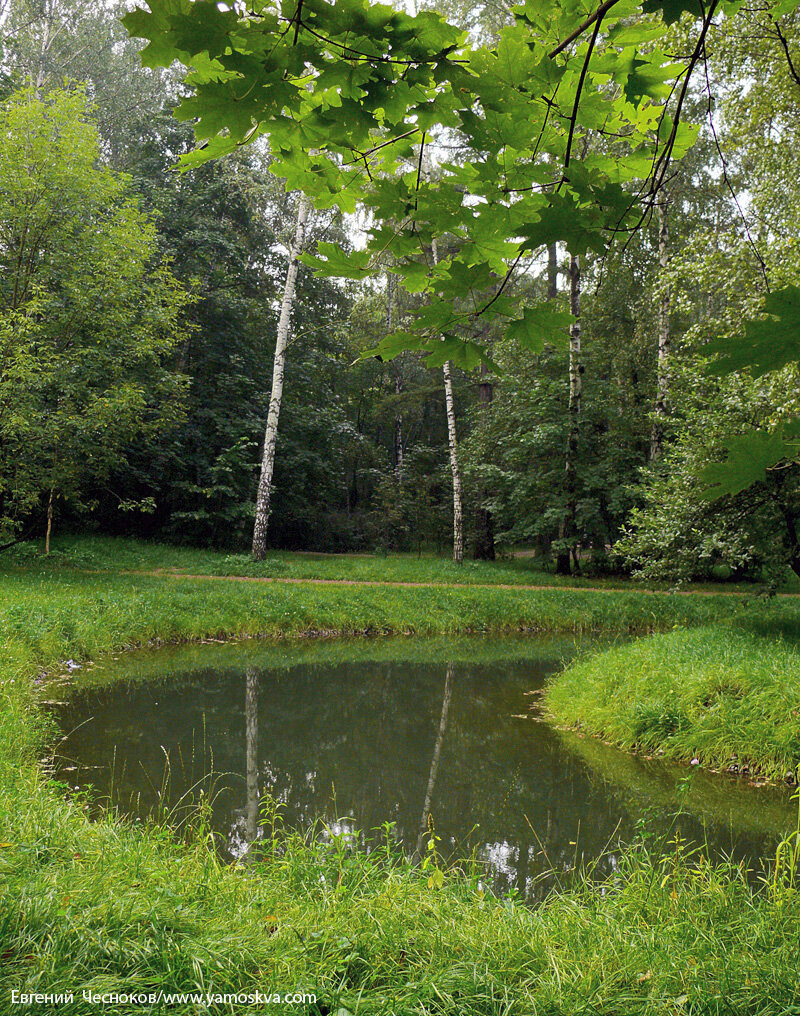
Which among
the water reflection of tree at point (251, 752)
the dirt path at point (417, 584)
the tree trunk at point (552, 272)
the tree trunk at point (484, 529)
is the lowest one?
the water reflection of tree at point (251, 752)

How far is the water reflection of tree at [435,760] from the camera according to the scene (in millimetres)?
3910

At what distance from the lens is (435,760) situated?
5230 mm

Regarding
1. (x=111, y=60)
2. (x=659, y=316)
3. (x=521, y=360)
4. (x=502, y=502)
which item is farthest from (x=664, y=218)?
(x=111, y=60)

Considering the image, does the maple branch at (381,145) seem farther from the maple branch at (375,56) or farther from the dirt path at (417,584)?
the dirt path at (417,584)

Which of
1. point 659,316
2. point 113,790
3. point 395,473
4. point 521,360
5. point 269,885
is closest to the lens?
point 269,885

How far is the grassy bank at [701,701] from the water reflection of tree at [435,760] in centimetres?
120

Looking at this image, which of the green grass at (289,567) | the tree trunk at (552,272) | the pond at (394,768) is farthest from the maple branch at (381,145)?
the tree trunk at (552,272)

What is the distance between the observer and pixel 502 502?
17328 mm

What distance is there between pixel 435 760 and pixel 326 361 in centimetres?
1604

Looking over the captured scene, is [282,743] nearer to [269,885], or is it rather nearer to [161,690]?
[161,690]

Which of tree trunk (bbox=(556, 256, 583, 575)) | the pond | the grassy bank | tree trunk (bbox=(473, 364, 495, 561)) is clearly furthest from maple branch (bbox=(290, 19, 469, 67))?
tree trunk (bbox=(473, 364, 495, 561))

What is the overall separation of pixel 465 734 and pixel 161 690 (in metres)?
3.54

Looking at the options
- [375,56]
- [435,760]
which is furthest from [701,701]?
[375,56]

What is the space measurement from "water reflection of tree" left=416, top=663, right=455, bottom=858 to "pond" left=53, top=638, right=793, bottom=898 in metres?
0.02
